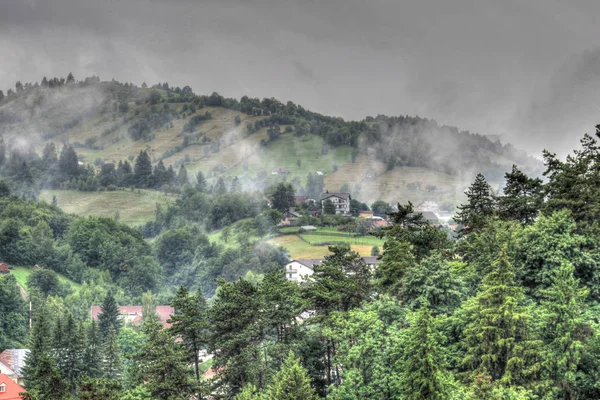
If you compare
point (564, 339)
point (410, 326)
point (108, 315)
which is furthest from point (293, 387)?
point (108, 315)

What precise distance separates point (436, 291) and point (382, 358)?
5.69 meters

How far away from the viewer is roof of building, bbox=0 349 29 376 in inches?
2881

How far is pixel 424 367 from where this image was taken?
103 ft

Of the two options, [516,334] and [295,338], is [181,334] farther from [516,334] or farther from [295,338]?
[516,334]

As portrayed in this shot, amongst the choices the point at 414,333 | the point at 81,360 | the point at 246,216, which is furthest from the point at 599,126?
the point at 246,216

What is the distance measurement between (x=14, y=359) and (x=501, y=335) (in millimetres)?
62555

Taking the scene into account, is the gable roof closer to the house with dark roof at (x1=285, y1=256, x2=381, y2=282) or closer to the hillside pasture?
the house with dark roof at (x1=285, y1=256, x2=381, y2=282)

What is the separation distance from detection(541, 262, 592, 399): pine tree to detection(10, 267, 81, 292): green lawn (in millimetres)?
99050

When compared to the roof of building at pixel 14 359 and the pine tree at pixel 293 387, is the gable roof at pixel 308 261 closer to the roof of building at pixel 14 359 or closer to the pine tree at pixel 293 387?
the roof of building at pixel 14 359

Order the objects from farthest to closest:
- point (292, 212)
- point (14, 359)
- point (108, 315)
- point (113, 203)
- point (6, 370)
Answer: point (113, 203)
point (292, 212)
point (108, 315)
point (14, 359)
point (6, 370)

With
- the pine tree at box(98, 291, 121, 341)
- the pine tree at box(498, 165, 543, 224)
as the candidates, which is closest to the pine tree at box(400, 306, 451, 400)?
the pine tree at box(498, 165, 543, 224)

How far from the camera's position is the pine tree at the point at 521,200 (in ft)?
175

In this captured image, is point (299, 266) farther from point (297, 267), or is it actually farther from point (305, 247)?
point (305, 247)

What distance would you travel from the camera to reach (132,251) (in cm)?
14025
